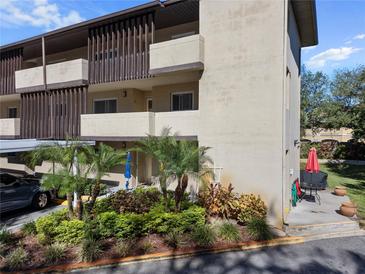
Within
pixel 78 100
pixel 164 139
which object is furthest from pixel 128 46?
pixel 164 139

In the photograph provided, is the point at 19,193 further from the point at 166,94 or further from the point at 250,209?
the point at 250,209

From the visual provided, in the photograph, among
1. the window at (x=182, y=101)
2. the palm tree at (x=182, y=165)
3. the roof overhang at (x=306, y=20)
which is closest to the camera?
the palm tree at (x=182, y=165)

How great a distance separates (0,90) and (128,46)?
10.8 metres

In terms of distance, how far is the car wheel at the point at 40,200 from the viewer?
11586 millimetres

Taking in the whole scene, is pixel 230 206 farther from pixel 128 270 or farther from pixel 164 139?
pixel 128 270

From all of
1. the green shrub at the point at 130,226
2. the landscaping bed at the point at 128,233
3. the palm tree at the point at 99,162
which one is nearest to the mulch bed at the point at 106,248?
the landscaping bed at the point at 128,233

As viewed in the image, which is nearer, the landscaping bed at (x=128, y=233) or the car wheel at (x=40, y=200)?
the landscaping bed at (x=128, y=233)

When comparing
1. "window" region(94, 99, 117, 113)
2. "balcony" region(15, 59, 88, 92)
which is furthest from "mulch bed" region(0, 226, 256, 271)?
"window" region(94, 99, 117, 113)

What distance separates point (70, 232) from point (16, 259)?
4.65ft

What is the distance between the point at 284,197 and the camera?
9531 mm

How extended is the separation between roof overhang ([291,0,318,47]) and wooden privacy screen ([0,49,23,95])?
16.2m

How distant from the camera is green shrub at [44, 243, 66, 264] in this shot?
670cm

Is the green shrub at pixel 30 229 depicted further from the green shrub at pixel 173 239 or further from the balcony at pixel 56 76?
the balcony at pixel 56 76

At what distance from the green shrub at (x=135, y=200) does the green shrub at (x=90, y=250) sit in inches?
71.8
